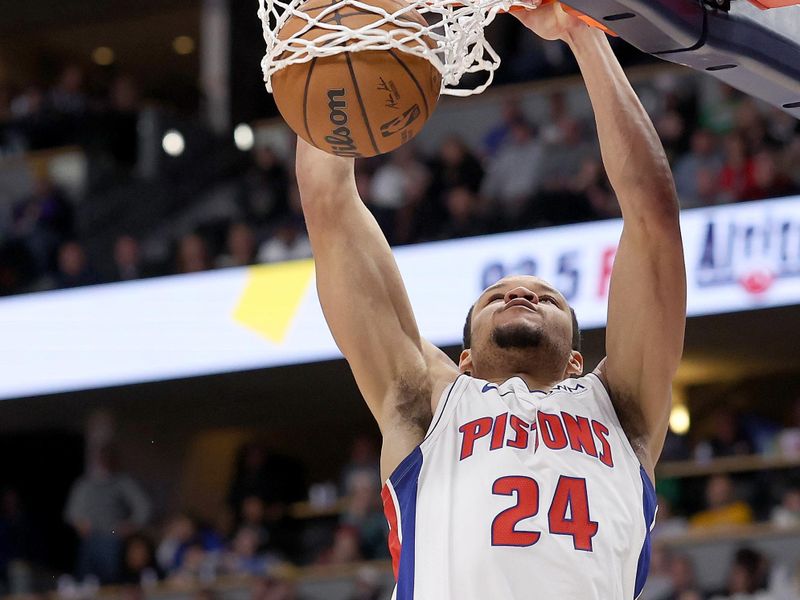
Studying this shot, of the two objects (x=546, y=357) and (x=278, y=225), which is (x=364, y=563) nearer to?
(x=278, y=225)

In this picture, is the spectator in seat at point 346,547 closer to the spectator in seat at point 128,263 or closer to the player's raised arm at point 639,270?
the spectator in seat at point 128,263

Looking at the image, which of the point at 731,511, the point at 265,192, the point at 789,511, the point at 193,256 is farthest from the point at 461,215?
the point at 789,511

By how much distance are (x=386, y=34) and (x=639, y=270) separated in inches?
31.9

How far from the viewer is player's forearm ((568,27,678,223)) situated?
11.0 ft

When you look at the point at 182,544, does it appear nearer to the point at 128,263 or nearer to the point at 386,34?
the point at 128,263

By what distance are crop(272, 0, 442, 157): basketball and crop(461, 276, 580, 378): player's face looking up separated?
1.67 feet

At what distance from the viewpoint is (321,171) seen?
3.61 m

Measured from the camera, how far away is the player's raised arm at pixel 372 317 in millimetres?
3377

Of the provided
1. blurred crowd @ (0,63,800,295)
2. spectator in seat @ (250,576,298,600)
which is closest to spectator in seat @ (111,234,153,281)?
blurred crowd @ (0,63,800,295)

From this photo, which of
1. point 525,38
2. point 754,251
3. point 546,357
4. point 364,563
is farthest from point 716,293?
Answer: point 546,357

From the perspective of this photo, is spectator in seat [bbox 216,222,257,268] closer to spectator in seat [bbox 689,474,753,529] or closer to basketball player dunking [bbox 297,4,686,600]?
spectator in seat [bbox 689,474,753,529]

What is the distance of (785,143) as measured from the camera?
1006 centimetres

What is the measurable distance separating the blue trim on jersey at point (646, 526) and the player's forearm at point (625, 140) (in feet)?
2.05

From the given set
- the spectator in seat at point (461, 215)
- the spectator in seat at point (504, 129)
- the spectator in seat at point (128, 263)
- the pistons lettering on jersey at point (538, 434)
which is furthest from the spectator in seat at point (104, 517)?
the pistons lettering on jersey at point (538, 434)
